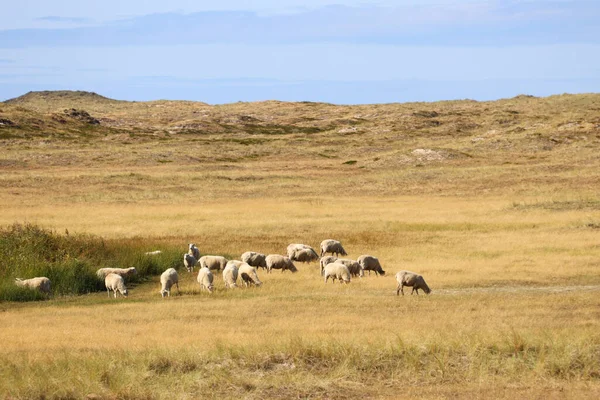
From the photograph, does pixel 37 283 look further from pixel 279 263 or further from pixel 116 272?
pixel 279 263

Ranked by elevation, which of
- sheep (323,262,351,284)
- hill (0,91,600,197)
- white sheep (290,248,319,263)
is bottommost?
white sheep (290,248,319,263)

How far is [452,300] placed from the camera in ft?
80.3

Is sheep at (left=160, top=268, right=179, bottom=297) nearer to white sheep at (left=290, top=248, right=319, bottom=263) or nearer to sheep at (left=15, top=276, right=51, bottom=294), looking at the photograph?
sheep at (left=15, top=276, right=51, bottom=294)

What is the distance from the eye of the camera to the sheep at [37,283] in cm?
2676

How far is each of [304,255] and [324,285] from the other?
608 centimetres

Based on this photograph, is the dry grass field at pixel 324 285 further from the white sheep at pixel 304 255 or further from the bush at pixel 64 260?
the white sheep at pixel 304 255

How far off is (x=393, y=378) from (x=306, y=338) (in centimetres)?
312

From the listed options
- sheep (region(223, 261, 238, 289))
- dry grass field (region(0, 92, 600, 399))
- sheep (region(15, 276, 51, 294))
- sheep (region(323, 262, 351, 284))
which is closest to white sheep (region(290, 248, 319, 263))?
dry grass field (region(0, 92, 600, 399))

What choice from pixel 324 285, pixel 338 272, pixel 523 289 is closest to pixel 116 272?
pixel 324 285

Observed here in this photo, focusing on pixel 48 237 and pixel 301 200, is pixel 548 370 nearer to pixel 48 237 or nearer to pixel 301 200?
pixel 48 237

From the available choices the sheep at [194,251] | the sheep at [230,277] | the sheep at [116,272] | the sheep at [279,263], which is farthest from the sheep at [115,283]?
the sheep at [194,251]

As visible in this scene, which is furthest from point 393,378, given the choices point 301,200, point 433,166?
point 433,166

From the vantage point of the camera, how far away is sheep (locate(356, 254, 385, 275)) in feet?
98.4

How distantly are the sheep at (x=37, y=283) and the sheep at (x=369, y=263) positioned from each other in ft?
35.3
